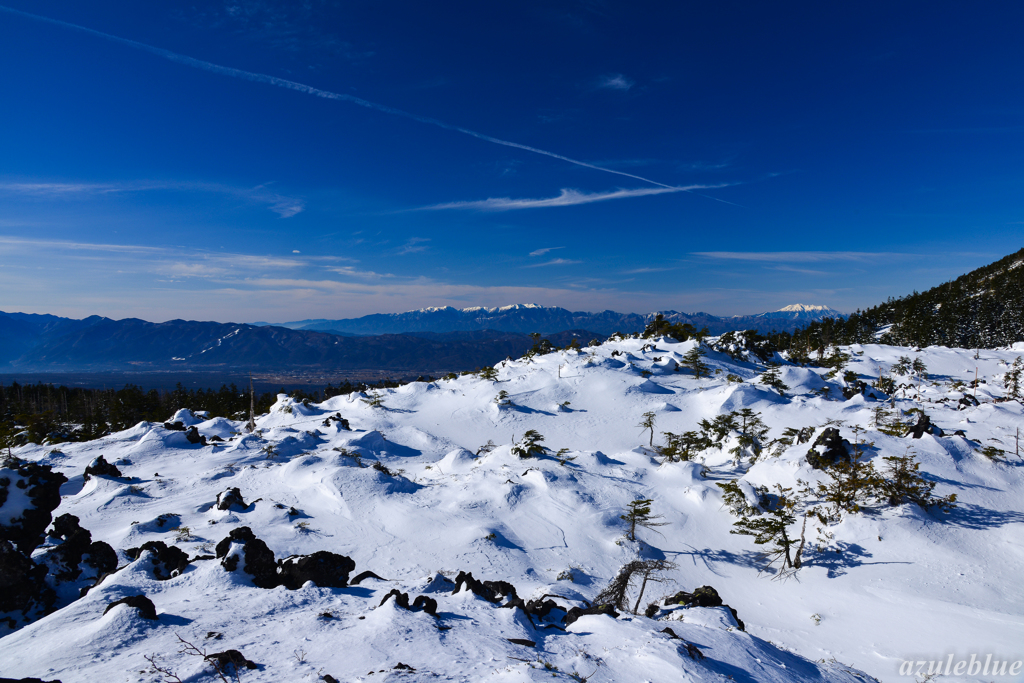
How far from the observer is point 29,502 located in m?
9.92

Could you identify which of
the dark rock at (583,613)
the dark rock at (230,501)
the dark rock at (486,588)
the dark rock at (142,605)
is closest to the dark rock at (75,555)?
the dark rock at (142,605)

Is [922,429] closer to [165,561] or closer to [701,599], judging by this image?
[701,599]

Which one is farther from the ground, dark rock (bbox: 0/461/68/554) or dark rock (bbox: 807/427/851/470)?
dark rock (bbox: 0/461/68/554)

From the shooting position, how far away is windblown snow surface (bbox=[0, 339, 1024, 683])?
6602 millimetres

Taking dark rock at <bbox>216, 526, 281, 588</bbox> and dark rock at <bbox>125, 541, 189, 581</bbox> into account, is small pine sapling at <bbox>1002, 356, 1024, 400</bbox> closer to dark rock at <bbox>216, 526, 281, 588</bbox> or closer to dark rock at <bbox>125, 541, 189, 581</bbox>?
dark rock at <bbox>216, 526, 281, 588</bbox>

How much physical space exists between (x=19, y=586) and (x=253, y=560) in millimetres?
4084

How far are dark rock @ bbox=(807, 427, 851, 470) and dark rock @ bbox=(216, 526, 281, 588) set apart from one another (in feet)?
62.4

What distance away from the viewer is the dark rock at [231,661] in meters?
5.74

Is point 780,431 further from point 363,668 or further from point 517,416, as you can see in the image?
point 363,668

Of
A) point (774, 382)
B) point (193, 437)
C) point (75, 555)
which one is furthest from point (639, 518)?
point (193, 437)

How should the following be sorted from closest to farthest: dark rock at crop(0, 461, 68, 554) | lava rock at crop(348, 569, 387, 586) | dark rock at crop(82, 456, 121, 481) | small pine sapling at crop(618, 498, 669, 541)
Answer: dark rock at crop(0, 461, 68, 554) < lava rock at crop(348, 569, 387, 586) < small pine sapling at crop(618, 498, 669, 541) < dark rock at crop(82, 456, 121, 481)

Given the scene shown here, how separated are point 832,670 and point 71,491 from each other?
25.8m

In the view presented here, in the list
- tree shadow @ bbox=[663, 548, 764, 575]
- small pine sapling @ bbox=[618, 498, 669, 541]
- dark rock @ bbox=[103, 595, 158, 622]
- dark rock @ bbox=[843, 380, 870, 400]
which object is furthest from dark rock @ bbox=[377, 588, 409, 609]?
dark rock @ bbox=[843, 380, 870, 400]

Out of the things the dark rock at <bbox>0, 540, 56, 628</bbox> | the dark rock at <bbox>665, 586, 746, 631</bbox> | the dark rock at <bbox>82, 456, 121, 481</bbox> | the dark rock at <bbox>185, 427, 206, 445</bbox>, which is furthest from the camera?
the dark rock at <bbox>185, 427, 206, 445</bbox>
